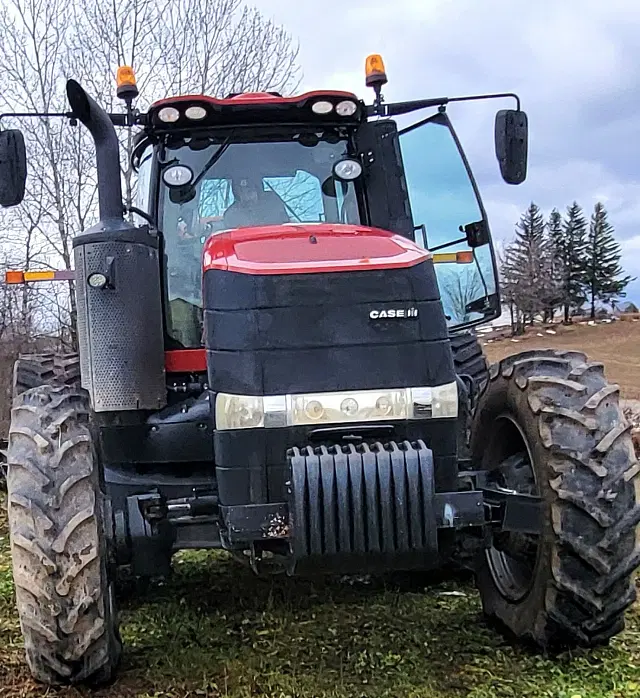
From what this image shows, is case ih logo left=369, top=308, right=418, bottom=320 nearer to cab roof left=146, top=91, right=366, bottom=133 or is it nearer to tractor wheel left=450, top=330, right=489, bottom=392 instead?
cab roof left=146, top=91, right=366, bottom=133

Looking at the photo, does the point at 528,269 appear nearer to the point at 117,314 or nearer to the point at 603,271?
the point at 603,271

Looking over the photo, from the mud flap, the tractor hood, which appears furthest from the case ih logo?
the mud flap

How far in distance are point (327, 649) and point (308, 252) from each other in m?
1.64

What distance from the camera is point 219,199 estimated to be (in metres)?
4.52

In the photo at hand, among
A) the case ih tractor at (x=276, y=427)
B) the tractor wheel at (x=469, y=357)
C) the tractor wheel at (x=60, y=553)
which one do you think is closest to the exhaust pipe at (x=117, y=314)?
A: the case ih tractor at (x=276, y=427)

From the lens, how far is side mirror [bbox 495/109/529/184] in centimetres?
446

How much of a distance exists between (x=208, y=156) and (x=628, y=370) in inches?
1060

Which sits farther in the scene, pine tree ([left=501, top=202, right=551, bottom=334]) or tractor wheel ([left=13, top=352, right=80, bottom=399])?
pine tree ([left=501, top=202, right=551, bottom=334])

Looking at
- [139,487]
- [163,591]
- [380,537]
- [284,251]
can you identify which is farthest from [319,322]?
[163,591]

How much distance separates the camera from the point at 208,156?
455 cm

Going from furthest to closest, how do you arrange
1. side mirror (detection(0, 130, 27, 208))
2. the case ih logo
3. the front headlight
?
side mirror (detection(0, 130, 27, 208)), the case ih logo, the front headlight

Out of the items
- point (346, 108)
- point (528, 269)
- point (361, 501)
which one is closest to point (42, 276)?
point (346, 108)

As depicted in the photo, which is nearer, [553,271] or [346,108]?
[346,108]

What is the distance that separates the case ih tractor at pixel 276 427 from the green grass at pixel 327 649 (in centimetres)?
17
